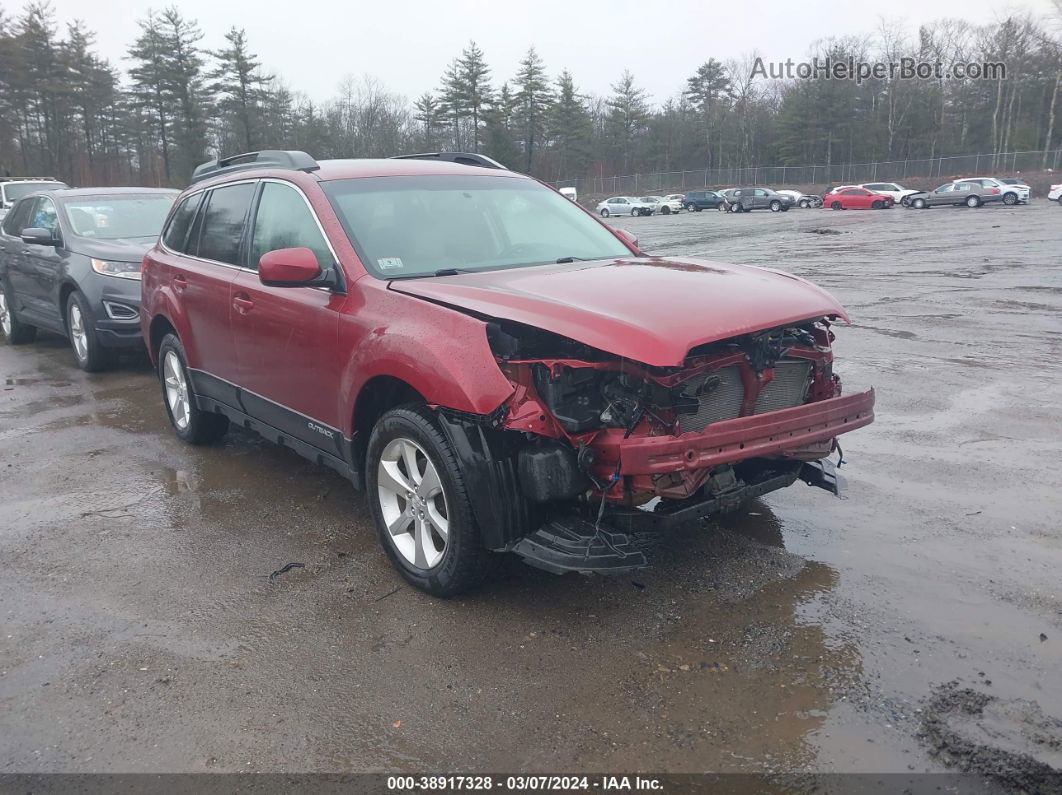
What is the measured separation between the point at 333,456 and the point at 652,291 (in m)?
1.91

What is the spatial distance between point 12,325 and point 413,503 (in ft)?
31.2

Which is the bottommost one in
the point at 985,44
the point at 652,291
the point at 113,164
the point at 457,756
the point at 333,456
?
the point at 457,756

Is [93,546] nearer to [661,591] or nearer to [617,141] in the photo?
[661,591]

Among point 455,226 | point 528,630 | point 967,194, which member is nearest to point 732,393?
point 528,630

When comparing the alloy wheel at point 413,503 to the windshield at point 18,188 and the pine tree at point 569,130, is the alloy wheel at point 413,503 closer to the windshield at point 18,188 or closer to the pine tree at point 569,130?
the windshield at point 18,188

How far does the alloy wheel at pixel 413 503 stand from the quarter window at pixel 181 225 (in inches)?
120

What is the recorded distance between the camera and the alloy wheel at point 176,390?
612 centimetres

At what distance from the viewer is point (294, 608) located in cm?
382

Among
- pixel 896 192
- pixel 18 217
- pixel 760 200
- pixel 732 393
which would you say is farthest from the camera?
pixel 760 200

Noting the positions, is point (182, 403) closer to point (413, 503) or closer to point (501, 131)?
point (413, 503)

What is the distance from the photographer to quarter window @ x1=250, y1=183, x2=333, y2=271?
14.5 feet

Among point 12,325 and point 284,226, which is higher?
point 284,226

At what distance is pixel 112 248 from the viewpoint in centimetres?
895

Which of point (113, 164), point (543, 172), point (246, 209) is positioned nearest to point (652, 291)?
point (246, 209)
